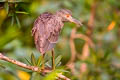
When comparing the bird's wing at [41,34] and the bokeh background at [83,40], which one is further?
the bokeh background at [83,40]

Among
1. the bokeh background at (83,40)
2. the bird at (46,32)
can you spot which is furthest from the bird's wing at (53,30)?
the bokeh background at (83,40)

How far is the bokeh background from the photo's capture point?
137 inches

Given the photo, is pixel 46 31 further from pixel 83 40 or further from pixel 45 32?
pixel 83 40

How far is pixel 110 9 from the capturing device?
425 cm

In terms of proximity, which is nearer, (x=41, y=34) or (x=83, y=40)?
(x=41, y=34)

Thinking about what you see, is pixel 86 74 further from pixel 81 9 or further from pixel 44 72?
pixel 44 72

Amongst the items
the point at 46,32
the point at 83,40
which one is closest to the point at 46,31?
the point at 46,32

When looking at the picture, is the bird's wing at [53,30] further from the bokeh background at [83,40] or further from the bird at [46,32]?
the bokeh background at [83,40]

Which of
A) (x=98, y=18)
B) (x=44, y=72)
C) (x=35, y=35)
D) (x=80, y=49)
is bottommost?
(x=80, y=49)

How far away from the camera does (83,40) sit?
3932 mm

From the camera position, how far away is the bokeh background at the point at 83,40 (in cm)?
348

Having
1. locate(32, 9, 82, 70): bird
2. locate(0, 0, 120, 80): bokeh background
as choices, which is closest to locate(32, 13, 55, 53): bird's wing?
locate(32, 9, 82, 70): bird

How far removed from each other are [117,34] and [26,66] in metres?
2.39

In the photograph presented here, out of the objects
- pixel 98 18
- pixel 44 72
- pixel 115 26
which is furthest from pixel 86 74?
pixel 44 72
